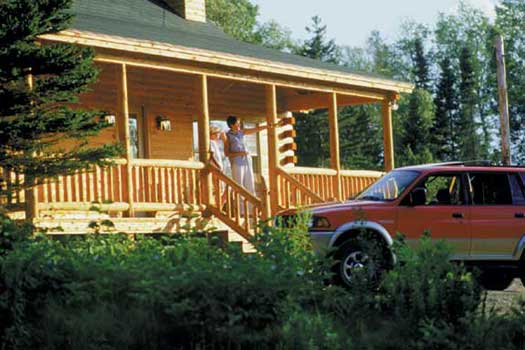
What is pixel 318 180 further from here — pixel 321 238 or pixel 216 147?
pixel 321 238

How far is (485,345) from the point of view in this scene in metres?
8.66

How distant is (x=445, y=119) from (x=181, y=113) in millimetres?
39949

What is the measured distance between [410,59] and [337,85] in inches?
2486

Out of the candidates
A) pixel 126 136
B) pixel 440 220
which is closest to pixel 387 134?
pixel 126 136

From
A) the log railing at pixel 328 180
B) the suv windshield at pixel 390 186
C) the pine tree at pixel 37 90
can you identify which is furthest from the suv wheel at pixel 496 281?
the log railing at pixel 328 180

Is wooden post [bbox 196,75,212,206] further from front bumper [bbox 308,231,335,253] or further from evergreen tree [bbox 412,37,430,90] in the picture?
evergreen tree [bbox 412,37,430,90]

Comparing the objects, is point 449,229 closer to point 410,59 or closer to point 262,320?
point 262,320

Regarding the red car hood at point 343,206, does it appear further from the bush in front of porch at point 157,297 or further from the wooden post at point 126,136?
the wooden post at point 126,136

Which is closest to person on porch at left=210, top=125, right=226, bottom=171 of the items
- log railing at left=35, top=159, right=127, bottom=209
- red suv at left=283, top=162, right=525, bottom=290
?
log railing at left=35, top=159, right=127, bottom=209

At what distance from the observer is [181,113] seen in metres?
25.4

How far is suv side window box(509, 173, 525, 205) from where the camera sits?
15048 mm

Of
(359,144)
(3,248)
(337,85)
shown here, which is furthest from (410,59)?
(3,248)

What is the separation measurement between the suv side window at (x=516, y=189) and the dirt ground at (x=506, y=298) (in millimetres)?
1255

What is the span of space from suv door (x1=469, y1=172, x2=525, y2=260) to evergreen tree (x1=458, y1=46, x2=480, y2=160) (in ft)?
170
